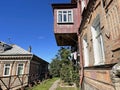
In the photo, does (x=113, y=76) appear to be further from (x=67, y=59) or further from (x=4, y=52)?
(x=4, y=52)

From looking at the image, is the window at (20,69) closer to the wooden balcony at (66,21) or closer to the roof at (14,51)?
Result: the roof at (14,51)

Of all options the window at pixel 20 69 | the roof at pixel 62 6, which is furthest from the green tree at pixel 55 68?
the roof at pixel 62 6

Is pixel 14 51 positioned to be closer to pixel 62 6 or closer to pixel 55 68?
pixel 55 68

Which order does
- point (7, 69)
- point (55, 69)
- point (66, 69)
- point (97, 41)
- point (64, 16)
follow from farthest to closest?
point (55, 69), point (7, 69), point (66, 69), point (64, 16), point (97, 41)

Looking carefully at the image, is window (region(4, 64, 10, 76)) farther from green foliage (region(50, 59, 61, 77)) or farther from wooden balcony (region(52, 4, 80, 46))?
green foliage (region(50, 59, 61, 77))

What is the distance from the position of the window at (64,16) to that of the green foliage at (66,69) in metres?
4.72

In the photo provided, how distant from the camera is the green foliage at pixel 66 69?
12810 millimetres

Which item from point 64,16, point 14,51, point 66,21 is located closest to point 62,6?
point 64,16

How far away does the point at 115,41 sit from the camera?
340 cm

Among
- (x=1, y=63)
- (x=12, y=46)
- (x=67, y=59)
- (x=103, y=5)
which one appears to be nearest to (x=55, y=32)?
(x=103, y=5)

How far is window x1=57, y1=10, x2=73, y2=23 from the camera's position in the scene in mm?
11070

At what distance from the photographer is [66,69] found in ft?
49.2

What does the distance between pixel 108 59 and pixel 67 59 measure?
15910 millimetres

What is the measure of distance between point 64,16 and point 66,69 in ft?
21.5
